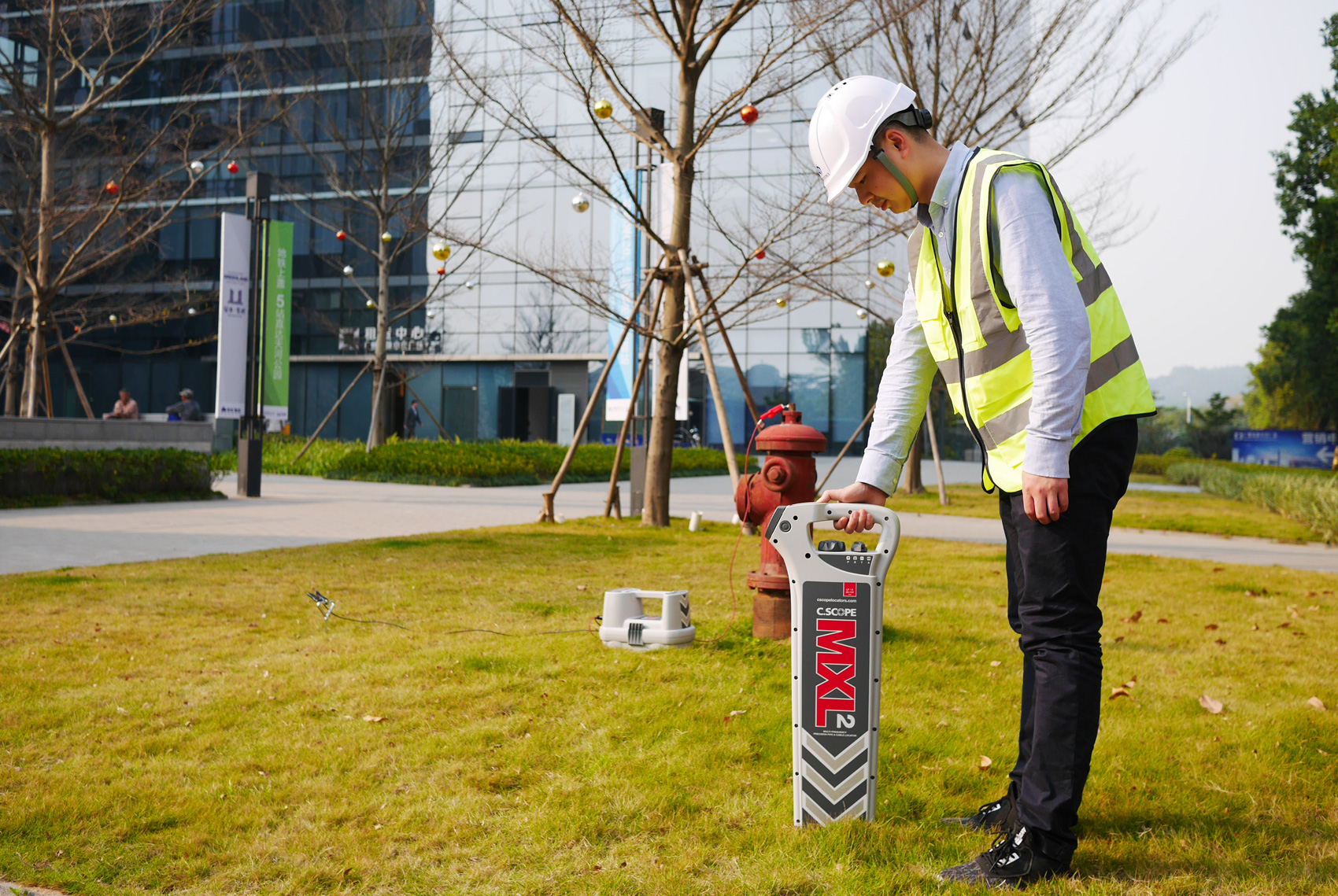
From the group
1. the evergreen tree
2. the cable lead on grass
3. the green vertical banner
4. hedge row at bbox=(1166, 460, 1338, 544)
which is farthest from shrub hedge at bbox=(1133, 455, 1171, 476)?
the cable lead on grass

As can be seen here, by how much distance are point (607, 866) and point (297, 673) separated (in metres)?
2.22

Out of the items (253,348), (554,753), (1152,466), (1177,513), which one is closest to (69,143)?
(253,348)

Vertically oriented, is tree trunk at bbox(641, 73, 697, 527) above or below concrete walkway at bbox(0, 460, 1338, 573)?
above

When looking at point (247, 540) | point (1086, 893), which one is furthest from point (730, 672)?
point (247, 540)

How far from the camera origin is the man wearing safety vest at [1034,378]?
2.15m

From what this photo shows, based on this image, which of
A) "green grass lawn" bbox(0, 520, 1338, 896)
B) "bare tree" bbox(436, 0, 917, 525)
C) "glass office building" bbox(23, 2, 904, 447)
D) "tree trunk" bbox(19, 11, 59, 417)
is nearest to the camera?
"green grass lawn" bbox(0, 520, 1338, 896)

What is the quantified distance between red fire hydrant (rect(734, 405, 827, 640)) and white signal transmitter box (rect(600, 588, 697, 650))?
0.36 m

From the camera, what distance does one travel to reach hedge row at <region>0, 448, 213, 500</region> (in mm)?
11484

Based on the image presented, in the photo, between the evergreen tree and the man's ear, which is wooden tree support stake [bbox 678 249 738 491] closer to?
the man's ear

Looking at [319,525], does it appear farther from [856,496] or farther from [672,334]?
[856,496]

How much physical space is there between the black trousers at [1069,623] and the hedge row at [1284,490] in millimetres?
11382

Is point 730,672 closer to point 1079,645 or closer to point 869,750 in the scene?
point 869,750

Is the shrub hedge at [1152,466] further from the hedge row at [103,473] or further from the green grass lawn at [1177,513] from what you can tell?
the hedge row at [103,473]

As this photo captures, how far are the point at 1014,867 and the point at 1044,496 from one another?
0.88 metres
